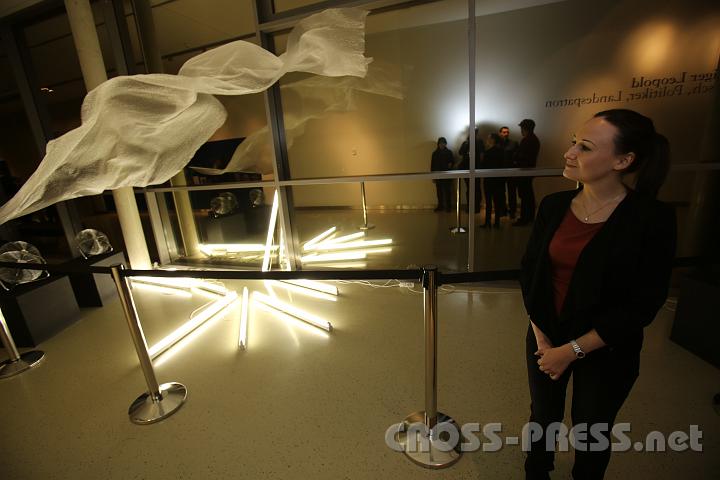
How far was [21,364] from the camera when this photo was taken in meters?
2.71

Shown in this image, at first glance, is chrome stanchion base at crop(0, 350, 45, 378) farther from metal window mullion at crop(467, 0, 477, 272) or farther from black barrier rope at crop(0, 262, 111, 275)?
metal window mullion at crop(467, 0, 477, 272)

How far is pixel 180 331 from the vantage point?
294 cm

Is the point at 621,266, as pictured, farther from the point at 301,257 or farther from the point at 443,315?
the point at 301,257

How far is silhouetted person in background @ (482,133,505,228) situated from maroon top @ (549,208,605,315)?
291 centimetres

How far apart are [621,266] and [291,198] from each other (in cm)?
359

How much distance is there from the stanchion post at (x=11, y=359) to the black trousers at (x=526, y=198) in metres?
4.91

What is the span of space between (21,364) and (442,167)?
4.41m

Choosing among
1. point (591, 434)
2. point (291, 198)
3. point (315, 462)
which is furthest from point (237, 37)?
point (591, 434)

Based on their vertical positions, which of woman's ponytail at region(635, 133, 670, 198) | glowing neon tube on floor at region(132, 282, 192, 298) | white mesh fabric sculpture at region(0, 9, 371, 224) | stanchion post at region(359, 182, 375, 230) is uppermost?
white mesh fabric sculpture at region(0, 9, 371, 224)

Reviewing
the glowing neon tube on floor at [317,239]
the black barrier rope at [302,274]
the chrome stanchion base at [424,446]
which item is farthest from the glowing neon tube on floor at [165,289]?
the chrome stanchion base at [424,446]

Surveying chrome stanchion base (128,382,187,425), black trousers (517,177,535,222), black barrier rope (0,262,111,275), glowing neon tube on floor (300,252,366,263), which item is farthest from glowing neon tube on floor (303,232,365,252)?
black barrier rope (0,262,111,275)

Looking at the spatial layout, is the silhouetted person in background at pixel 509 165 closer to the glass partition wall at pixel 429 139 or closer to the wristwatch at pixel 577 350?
the glass partition wall at pixel 429 139

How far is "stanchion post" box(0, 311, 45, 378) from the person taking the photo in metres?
2.65

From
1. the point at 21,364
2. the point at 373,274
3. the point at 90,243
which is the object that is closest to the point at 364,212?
the point at 90,243
